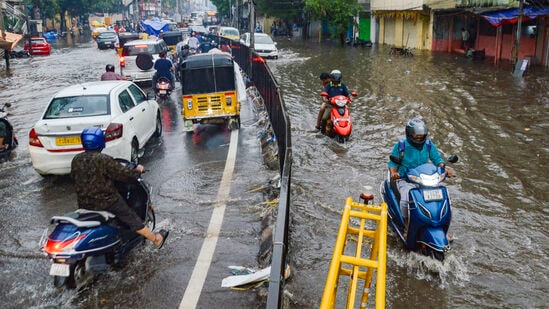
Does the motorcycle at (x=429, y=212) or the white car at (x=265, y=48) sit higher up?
the white car at (x=265, y=48)

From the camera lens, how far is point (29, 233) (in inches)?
274

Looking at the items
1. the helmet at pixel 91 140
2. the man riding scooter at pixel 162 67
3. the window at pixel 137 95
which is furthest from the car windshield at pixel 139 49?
the helmet at pixel 91 140

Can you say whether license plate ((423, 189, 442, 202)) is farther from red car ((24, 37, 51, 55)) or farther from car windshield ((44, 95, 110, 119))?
red car ((24, 37, 51, 55))

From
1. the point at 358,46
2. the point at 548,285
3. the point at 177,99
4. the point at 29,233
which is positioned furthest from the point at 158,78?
the point at 358,46

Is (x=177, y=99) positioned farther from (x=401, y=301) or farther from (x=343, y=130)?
(x=401, y=301)

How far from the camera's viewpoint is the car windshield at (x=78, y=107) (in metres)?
9.12

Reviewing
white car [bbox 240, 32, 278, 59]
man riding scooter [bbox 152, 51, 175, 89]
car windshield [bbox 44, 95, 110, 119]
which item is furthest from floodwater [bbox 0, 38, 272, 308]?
white car [bbox 240, 32, 278, 59]

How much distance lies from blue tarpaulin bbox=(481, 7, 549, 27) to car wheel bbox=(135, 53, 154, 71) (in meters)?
15.6

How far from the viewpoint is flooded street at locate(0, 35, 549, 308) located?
5406 mm

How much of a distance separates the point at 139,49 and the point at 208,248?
15557mm

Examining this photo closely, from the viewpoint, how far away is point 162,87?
16.6 m

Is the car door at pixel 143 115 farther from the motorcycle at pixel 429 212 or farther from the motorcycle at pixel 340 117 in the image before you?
the motorcycle at pixel 429 212

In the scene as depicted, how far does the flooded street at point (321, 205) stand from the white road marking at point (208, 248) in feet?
0.32

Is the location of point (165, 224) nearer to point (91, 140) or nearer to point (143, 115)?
point (91, 140)
